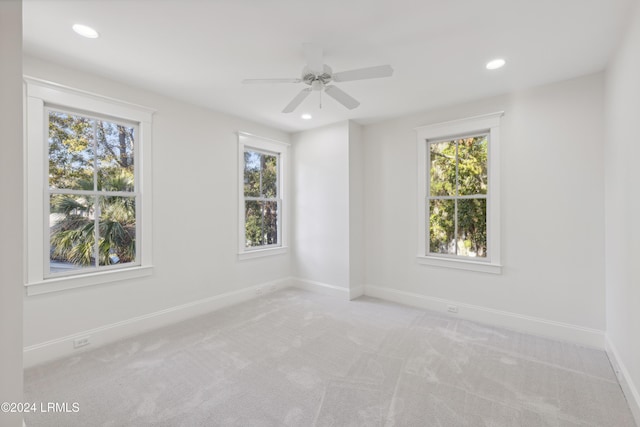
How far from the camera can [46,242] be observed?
2.58 m

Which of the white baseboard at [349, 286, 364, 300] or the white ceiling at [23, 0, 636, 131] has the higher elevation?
the white ceiling at [23, 0, 636, 131]

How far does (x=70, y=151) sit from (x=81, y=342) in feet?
6.06

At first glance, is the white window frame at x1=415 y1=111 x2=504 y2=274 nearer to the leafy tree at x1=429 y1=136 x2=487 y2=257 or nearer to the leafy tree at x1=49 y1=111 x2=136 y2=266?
the leafy tree at x1=429 y1=136 x2=487 y2=257

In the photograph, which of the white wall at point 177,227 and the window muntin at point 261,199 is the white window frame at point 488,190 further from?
the white wall at point 177,227

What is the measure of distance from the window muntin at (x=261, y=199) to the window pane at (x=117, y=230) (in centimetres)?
153

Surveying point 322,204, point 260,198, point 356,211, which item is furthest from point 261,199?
point 356,211

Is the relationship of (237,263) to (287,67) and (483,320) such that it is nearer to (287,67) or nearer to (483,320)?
(287,67)

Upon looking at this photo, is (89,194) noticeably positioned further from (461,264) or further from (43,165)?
(461,264)

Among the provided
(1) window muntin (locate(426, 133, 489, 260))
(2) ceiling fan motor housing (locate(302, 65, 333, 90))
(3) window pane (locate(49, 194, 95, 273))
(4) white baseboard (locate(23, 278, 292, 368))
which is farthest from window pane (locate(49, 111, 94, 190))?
(1) window muntin (locate(426, 133, 489, 260))

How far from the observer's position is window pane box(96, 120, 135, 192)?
2.98m

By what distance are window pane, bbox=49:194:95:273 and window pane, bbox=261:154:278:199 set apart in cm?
234

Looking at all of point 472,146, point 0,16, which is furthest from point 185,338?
point 472,146

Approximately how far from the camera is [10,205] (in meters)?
1.43

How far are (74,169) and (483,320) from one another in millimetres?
4752
